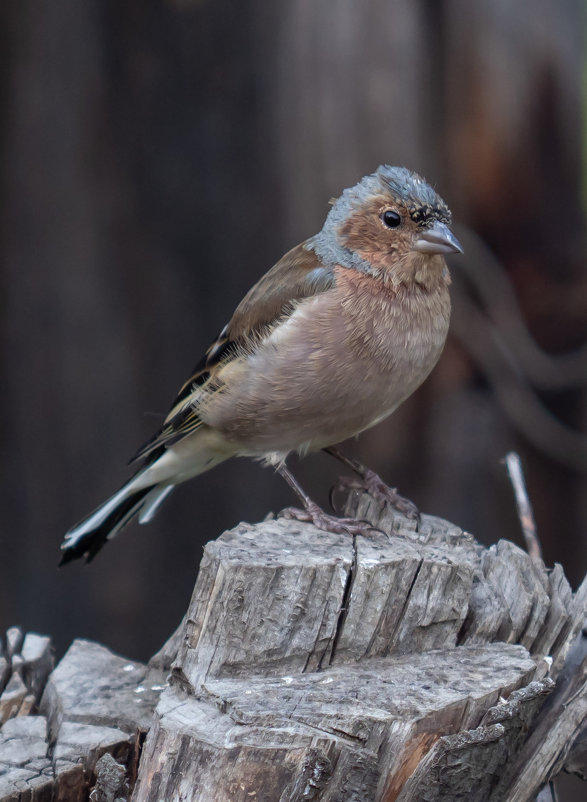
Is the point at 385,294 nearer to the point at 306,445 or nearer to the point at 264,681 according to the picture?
the point at 306,445

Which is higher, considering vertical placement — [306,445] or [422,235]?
[422,235]

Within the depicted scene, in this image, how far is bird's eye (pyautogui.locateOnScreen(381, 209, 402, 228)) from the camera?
11.6ft

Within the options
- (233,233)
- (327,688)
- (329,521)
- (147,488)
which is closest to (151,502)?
(147,488)

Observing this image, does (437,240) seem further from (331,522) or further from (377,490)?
(331,522)

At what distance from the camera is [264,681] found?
7.33ft

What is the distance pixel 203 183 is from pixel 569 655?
10.4ft

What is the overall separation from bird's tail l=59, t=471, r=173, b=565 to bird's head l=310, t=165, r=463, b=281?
1172 mm

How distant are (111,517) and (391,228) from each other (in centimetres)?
152

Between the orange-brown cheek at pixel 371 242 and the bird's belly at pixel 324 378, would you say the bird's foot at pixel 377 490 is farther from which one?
the orange-brown cheek at pixel 371 242

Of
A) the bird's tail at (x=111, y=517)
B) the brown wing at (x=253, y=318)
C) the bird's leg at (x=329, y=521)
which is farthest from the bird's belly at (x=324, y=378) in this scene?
the bird's tail at (x=111, y=517)

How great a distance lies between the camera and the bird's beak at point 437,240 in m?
3.38

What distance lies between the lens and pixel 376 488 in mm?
3412

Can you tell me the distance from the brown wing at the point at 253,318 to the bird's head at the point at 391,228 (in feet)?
0.33

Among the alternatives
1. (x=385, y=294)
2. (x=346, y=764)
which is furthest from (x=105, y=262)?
(x=346, y=764)
